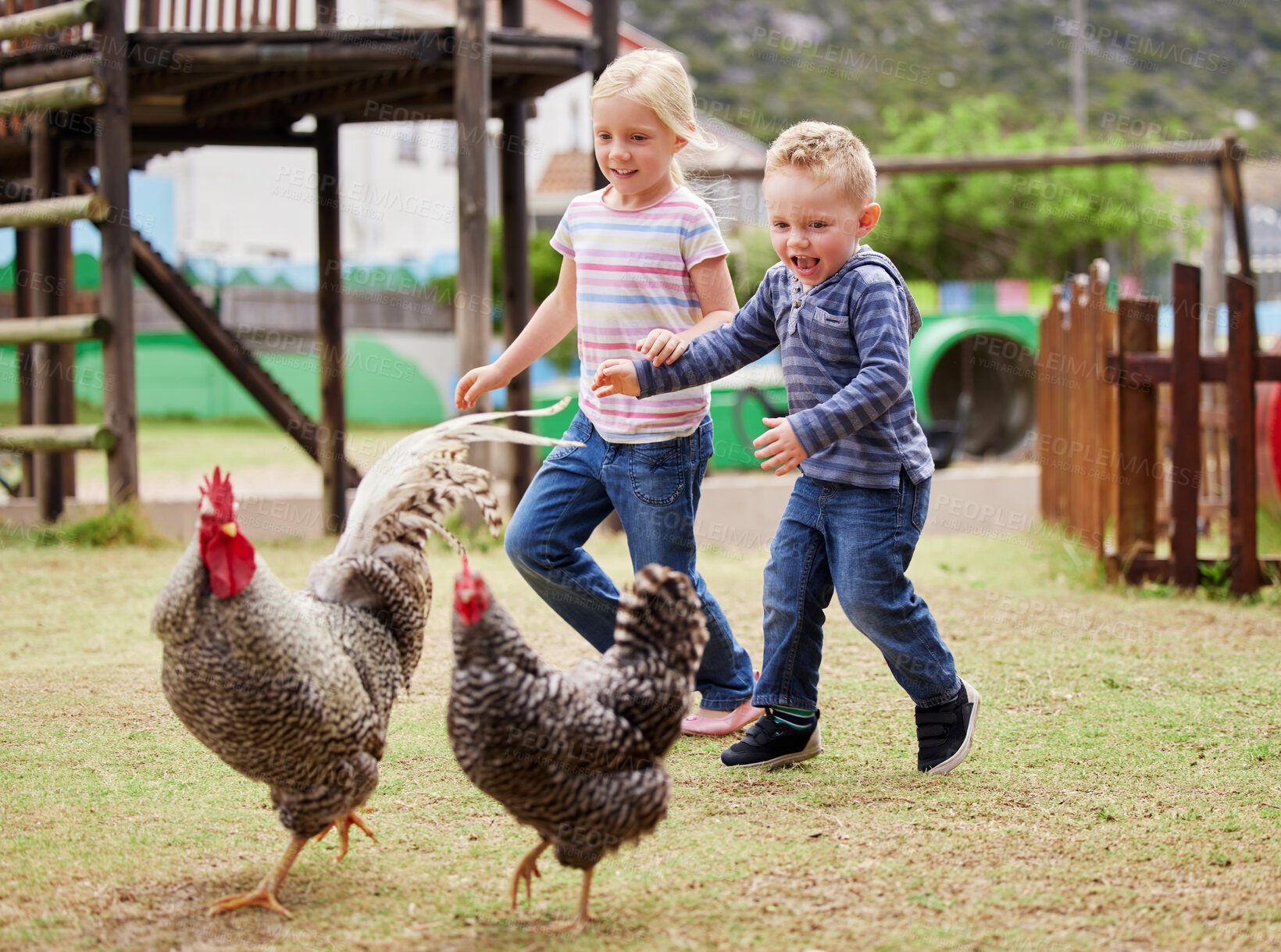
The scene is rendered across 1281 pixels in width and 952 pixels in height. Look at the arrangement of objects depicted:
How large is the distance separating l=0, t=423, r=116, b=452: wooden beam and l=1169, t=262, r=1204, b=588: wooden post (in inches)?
A: 244

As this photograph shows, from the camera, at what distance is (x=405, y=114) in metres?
9.20

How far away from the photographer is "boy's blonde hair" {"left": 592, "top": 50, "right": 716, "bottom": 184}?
3738 mm

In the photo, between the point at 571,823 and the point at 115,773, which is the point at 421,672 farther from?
the point at 571,823

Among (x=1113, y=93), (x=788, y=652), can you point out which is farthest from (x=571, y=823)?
(x=1113, y=93)

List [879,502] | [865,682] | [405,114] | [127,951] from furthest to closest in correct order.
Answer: [405,114], [865,682], [879,502], [127,951]

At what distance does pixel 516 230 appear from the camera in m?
9.09

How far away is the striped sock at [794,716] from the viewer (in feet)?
12.2

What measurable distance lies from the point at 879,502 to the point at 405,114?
6.72 meters

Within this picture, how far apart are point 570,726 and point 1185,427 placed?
4896 mm

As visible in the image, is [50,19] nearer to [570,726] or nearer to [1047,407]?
[570,726]

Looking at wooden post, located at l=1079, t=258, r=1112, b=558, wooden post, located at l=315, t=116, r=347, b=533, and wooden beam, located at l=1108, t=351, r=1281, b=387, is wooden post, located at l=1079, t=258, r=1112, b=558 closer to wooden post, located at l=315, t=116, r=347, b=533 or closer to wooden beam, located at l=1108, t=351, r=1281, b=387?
wooden beam, located at l=1108, t=351, r=1281, b=387

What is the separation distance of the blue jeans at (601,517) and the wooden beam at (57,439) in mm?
4846

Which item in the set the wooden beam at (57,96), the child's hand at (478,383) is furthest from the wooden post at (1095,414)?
the wooden beam at (57,96)

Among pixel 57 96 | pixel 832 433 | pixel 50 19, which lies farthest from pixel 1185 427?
pixel 50 19
